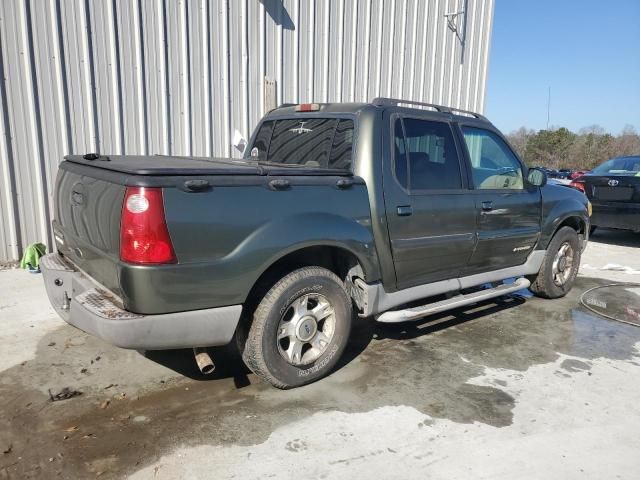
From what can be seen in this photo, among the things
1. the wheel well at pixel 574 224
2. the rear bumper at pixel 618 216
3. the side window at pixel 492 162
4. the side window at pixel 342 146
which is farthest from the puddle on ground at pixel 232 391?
the rear bumper at pixel 618 216

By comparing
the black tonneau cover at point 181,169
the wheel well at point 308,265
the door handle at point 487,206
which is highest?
the black tonneau cover at point 181,169

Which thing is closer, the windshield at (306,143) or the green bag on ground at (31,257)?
the windshield at (306,143)

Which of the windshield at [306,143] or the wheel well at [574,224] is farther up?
the windshield at [306,143]

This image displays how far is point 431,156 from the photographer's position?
153 inches

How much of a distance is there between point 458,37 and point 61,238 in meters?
9.61

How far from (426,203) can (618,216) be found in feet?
20.3

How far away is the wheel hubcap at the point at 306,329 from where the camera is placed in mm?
3131

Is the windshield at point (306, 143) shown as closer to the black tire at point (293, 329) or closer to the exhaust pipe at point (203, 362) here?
the black tire at point (293, 329)

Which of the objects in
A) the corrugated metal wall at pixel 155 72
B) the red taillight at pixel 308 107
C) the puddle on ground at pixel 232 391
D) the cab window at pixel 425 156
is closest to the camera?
the puddle on ground at pixel 232 391

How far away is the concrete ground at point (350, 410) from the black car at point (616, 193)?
448cm

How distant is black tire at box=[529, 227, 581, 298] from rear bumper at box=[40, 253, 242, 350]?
3.74 meters

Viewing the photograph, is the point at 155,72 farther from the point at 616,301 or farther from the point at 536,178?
the point at 616,301

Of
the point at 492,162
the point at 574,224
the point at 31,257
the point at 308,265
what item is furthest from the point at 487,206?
the point at 31,257

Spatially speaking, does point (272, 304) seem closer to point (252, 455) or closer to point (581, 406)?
point (252, 455)
